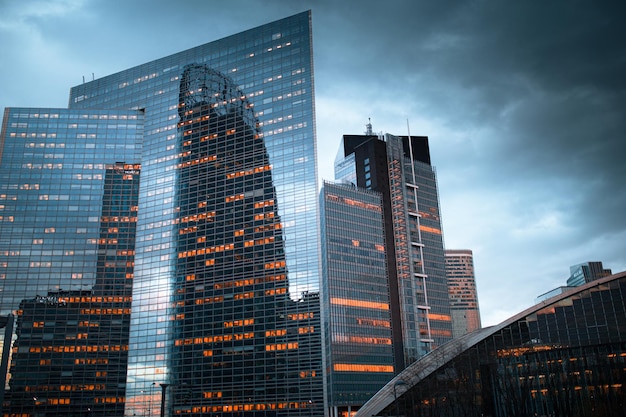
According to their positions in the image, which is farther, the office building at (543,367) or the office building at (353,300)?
the office building at (353,300)

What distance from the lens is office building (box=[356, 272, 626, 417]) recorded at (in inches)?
3475

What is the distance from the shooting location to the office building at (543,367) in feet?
290

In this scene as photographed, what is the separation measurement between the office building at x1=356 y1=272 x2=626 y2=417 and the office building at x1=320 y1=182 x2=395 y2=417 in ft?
196

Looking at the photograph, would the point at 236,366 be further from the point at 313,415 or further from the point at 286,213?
the point at 286,213

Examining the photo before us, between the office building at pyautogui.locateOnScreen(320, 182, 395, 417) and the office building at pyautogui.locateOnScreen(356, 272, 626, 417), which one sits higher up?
the office building at pyautogui.locateOnScreen(320, 182, 395, 417)

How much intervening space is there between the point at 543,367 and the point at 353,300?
90.3 m

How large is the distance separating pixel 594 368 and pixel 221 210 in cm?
13378

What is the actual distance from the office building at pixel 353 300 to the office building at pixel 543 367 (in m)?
59.8

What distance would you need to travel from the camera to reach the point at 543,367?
94.2 metres

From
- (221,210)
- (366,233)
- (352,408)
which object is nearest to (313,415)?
(352,408)

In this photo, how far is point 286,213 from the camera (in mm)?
187750

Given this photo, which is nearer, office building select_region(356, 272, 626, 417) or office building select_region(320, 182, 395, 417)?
office building select_region(356, 272, 626, 417)

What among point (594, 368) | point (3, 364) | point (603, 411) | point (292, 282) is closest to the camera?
point (3, 364)

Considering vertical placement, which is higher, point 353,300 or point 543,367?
point 353,300
